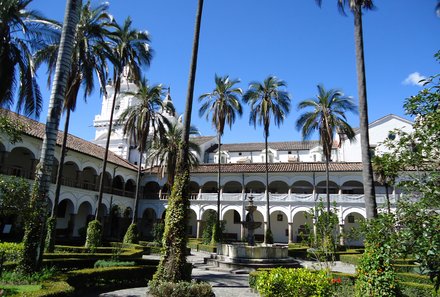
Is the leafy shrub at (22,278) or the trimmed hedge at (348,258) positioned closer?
the leafy shrub at (22,278)

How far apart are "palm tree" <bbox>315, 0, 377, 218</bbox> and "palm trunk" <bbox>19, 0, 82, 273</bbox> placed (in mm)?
10128

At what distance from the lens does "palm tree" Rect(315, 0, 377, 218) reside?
11.2m

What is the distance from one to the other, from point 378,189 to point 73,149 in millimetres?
32777

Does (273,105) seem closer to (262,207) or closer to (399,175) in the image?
(262,207)

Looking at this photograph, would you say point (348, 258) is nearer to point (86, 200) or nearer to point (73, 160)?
point (86, 200)

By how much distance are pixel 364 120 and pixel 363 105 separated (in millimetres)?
613

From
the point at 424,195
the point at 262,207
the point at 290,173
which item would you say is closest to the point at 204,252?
the point at 262,207

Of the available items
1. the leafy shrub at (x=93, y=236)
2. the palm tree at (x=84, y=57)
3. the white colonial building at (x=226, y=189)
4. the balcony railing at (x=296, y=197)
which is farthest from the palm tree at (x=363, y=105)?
the balcony railing at (x=296, y=197)

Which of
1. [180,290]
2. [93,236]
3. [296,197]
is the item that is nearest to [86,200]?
[93,236]

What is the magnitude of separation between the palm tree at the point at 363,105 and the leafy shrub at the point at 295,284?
3314 millimetres

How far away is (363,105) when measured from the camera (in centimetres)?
1258

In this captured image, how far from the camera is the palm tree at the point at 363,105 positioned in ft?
36.9

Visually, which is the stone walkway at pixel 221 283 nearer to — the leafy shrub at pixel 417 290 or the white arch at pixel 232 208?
the leafy shrub at pixel 417 290

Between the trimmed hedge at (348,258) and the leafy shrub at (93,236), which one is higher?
the leafy shrub at (93,236)
